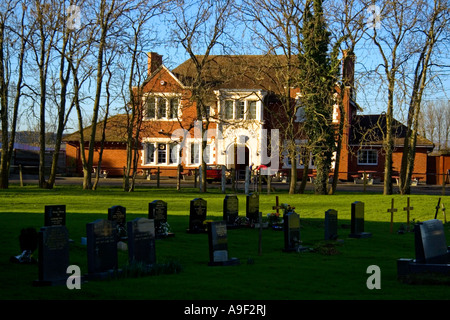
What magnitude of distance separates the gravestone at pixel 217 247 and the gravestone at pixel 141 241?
1228 mm

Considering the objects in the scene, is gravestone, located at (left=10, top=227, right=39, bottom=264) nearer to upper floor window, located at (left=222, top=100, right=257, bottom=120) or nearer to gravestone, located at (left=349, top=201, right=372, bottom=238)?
gravestone, located at (left=349, top=201, right=372, bottom=238)

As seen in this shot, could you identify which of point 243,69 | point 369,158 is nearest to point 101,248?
point 243,69

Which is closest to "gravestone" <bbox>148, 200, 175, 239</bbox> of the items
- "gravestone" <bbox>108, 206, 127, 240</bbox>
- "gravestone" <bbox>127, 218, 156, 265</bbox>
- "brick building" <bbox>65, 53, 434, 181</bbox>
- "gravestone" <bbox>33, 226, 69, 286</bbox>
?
"gravestone" <bbox>108, 206, 127, 240</bbox>

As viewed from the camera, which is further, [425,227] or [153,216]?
[153,216]

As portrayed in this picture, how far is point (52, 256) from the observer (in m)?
11.1

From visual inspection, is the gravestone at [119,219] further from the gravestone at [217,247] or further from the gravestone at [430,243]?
the gravestone at [430,243]

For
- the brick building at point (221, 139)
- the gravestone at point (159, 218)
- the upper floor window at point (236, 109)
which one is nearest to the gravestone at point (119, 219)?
the gravestone at point (159, 218)

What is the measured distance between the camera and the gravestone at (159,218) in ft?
58.1

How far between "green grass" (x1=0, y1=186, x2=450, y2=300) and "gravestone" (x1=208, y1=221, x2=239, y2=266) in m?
0.26

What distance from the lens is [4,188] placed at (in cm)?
3538
